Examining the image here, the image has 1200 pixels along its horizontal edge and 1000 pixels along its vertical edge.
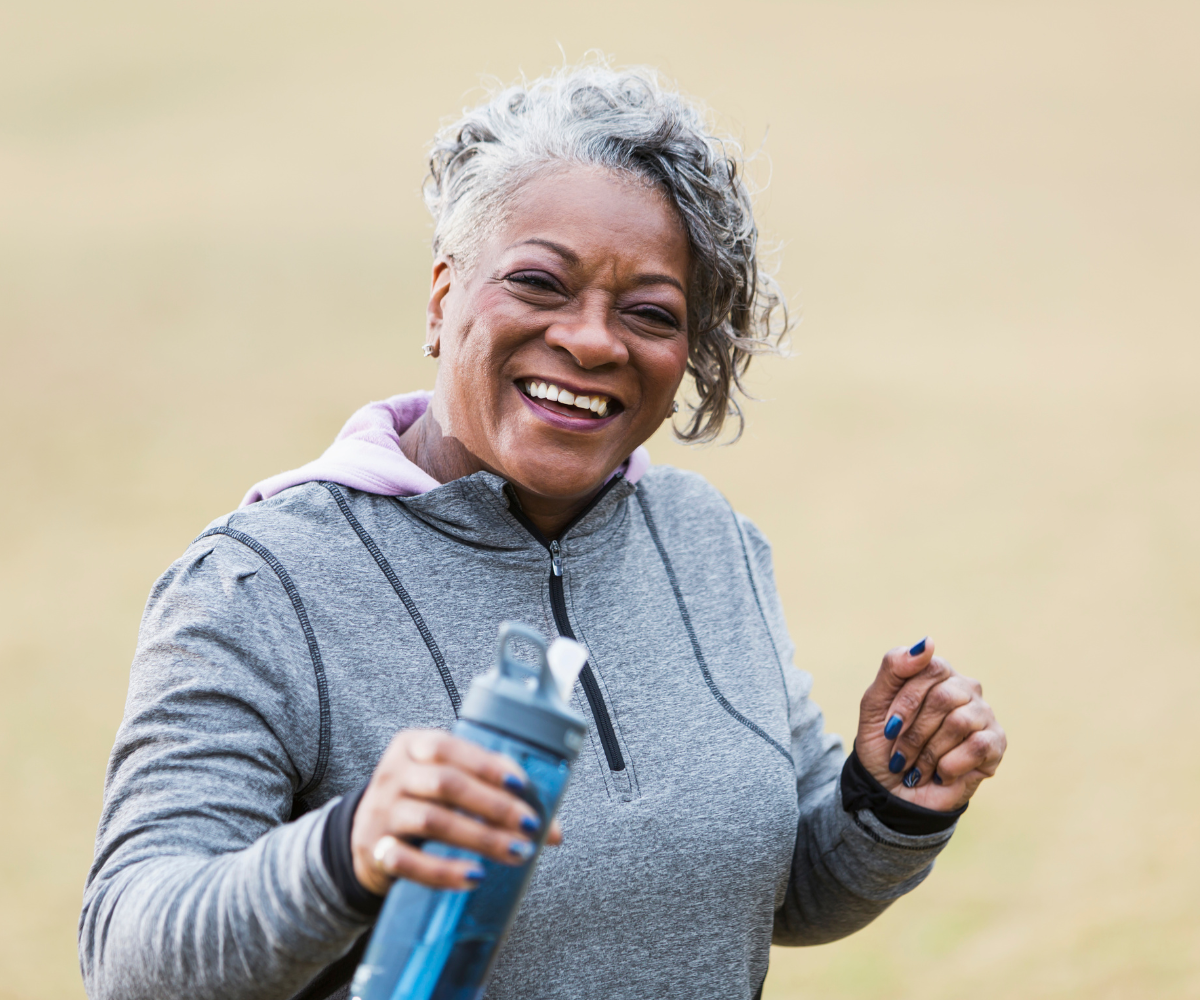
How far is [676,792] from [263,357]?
1213 cm

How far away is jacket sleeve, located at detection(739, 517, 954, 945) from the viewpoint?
1765mm

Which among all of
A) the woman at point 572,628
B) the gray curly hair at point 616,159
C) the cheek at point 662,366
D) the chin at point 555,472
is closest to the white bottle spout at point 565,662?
Result: the woman at point 572,628

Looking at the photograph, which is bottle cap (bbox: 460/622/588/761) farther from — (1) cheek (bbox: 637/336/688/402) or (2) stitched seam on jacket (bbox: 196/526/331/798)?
(1) cheek (bbox: 637/336/688/402)

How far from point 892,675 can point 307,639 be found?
83 centimetres

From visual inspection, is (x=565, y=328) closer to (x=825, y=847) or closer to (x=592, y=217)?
(x=592, y=217)

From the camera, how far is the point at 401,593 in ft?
5.11

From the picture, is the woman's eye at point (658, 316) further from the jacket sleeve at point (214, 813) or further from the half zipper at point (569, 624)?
the jacket sleeve at point (214, 813)

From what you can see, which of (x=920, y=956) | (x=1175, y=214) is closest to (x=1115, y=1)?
(x=1175, y=214)

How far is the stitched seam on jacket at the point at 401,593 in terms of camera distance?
1512 millimetres

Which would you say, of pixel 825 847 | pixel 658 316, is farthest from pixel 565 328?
pixel 825 847

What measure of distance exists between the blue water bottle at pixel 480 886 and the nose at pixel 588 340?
0.67m

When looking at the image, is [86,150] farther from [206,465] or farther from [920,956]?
[920,956]

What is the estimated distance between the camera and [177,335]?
13359mm

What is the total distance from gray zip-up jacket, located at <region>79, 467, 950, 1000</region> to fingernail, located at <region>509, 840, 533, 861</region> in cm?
17
